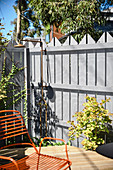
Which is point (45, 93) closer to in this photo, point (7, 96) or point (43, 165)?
point (7, 96)

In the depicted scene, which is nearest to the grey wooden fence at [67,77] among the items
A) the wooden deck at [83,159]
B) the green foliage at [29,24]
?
the wooden deck at [83,159]

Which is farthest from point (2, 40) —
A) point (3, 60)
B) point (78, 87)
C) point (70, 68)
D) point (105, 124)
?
point (105, 124)

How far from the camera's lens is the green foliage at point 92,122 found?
296 cm

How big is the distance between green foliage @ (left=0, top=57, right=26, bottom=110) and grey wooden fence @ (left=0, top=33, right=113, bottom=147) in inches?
8.4

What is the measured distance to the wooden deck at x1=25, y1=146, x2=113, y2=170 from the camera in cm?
268

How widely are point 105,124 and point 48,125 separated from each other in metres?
1.09

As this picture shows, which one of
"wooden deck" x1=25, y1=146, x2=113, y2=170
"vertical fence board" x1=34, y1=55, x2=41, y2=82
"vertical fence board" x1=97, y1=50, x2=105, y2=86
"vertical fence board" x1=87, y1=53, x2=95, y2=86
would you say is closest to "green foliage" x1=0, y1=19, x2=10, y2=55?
"vertical fence board" x1=34, y1=55, x2=41, y2=82

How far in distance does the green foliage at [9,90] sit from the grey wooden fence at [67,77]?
214 millimetres

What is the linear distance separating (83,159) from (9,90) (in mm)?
1696

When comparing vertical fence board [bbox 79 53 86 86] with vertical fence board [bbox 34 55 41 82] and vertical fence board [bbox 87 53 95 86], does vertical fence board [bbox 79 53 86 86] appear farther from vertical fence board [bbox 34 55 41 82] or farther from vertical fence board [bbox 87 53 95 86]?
vertical fence board [bbox 34 55 41 82]

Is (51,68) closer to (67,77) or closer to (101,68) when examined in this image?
(67,77)

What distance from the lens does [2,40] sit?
3.66 metres

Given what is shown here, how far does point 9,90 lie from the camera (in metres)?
3.72

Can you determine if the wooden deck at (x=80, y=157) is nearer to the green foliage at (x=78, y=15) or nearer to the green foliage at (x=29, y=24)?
the green foliage at (x=78, y=15)
